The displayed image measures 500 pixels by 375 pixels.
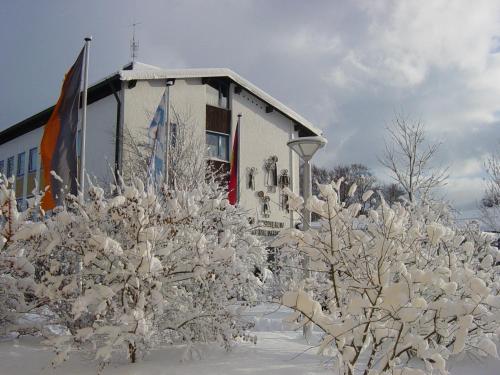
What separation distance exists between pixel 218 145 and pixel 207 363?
17.3m

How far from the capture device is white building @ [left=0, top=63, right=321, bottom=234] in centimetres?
1933

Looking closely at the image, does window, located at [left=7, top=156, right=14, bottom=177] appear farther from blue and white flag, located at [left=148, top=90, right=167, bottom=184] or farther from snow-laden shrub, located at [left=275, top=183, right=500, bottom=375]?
snow-laden shrub, located at [left=275, top=183, right=500, bottom=375]

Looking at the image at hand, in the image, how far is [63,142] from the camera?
8672 mm

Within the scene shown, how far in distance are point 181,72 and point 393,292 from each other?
18409mm

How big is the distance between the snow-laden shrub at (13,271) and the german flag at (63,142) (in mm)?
2184

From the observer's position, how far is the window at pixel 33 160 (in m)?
24.7

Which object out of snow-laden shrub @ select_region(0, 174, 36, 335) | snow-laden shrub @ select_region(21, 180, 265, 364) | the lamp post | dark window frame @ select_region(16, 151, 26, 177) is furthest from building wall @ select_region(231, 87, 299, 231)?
snow-laden shrub @ select_region(21, 180, 265, 364)

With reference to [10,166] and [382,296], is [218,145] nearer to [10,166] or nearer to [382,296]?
[10,166]

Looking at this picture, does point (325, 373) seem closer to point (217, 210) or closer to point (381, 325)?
point (381, 325)

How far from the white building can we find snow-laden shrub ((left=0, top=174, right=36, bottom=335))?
37.5ft

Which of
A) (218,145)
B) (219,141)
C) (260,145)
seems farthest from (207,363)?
(260,145)

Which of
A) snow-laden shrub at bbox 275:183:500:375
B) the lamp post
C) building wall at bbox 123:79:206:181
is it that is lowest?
snow-laden shrub at bbox 275:183:500:375

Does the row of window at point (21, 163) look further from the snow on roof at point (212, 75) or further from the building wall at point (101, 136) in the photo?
the snow on roof at point (212, 75)

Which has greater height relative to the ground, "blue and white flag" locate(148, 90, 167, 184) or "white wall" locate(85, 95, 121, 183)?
"white wall" locate(85, 95, 121, 183)
